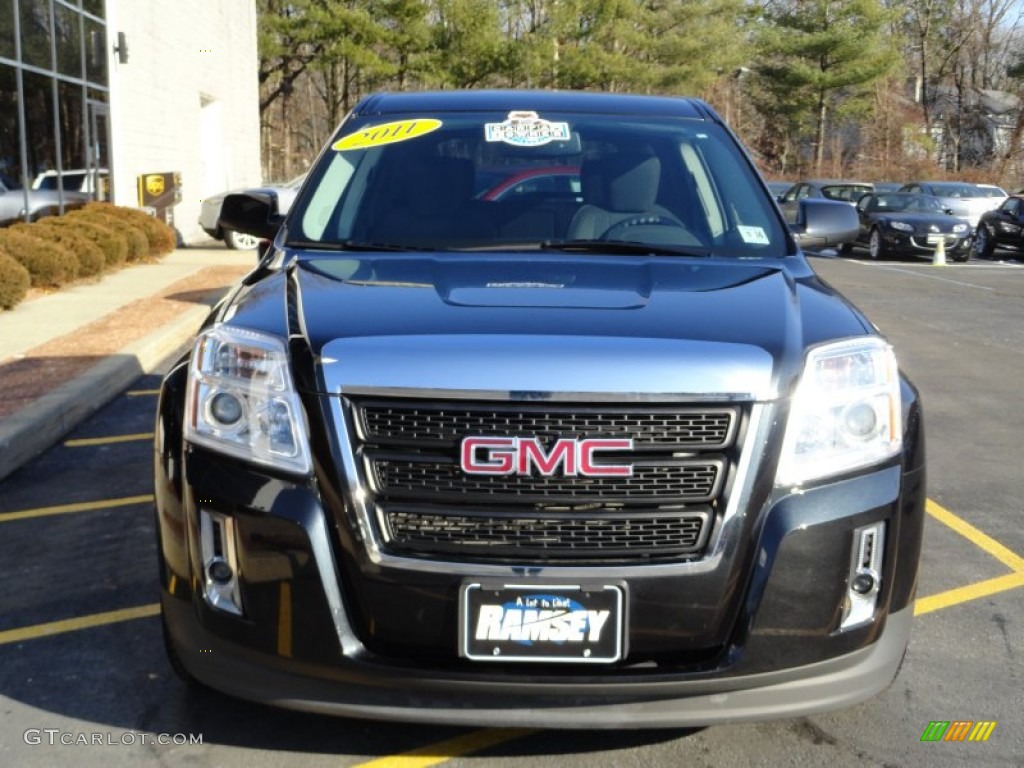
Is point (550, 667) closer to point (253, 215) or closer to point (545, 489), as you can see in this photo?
point (545, 489)

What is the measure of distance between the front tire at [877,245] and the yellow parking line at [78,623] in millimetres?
21645

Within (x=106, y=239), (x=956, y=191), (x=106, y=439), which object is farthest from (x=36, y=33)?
(x=956, y=191)

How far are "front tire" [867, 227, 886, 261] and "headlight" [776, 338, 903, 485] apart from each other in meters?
21.9

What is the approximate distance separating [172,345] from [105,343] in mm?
776

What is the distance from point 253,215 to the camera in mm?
4684

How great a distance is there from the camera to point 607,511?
282 centimetres

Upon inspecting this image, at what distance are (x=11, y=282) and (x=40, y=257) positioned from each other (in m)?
1.76

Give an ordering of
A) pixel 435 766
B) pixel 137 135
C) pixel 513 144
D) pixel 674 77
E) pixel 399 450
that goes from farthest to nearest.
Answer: pixel 674 77 < pixel 137 135 < pixel 513 144 < pixel 435 766 < pixel 399 450

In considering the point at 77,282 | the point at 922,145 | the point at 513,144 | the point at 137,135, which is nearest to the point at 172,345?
the point at 77,282

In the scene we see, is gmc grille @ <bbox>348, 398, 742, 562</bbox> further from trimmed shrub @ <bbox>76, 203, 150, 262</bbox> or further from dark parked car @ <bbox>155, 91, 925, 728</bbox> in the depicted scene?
trimmed shrub @ <bbox>76, 203, 150, 262</bbox>

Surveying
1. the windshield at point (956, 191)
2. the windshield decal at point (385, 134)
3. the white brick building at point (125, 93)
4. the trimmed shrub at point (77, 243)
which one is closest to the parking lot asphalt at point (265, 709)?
the windshield decal at point (385, 134)

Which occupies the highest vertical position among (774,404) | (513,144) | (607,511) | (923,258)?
(513,144)

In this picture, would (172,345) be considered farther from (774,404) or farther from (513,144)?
(774,404)

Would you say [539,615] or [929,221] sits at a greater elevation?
[539,615]
